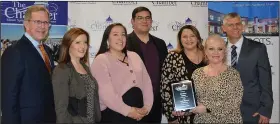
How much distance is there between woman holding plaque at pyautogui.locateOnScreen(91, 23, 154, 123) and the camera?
11.6 feet

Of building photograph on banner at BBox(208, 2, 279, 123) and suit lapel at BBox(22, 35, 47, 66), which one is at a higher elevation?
building photograph on banner at BBox(208, 2, 279, 123)

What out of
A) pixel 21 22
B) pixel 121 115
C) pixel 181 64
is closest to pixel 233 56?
pixel 181 64

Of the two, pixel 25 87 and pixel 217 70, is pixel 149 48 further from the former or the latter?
pixel 25 87

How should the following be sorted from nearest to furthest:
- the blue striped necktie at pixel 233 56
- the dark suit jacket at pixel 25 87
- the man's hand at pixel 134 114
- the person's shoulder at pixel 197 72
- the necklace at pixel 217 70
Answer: the dark suit jacket at pixel 25 87, the necklace at pixel 217 70, the person's shoulder at pixel 197 72, the man's hand at pixel 134 114, the blue striped necktie at pixel 233 56

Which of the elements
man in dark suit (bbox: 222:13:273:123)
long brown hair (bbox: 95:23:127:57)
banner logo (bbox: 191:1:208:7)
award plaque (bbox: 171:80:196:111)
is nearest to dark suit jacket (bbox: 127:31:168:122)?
long brown hair (bbox: 95:23:127:57)

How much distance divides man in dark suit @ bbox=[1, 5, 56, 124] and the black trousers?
54cm

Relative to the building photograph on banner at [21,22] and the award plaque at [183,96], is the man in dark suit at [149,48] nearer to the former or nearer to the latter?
the award plaque at [183,96]

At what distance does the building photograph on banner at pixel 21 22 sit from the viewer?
3615 millimetres

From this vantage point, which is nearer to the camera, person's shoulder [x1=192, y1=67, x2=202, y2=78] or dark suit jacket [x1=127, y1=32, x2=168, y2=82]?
person's shoulder [x1=192, y1=67, x2=202, y2=78]

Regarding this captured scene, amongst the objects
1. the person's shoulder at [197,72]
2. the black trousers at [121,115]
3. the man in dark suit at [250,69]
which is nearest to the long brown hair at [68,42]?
the black trousers at [121,115]

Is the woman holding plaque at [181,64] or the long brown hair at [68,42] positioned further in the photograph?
the woman holding plaque at [181,64]

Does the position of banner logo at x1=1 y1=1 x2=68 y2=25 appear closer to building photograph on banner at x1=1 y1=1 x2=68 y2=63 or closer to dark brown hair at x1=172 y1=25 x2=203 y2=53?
building photograph on banner at x1=1 y1=1 x2=68 y2=63

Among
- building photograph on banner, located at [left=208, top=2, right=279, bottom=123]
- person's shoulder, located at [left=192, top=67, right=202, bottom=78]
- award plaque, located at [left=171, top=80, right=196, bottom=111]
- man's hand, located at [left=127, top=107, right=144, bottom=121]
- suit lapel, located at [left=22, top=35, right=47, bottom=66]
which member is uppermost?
building photograph on banner, located at [left=208, top=2, right=279, bottom=123]

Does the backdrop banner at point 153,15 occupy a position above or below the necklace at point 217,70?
above
